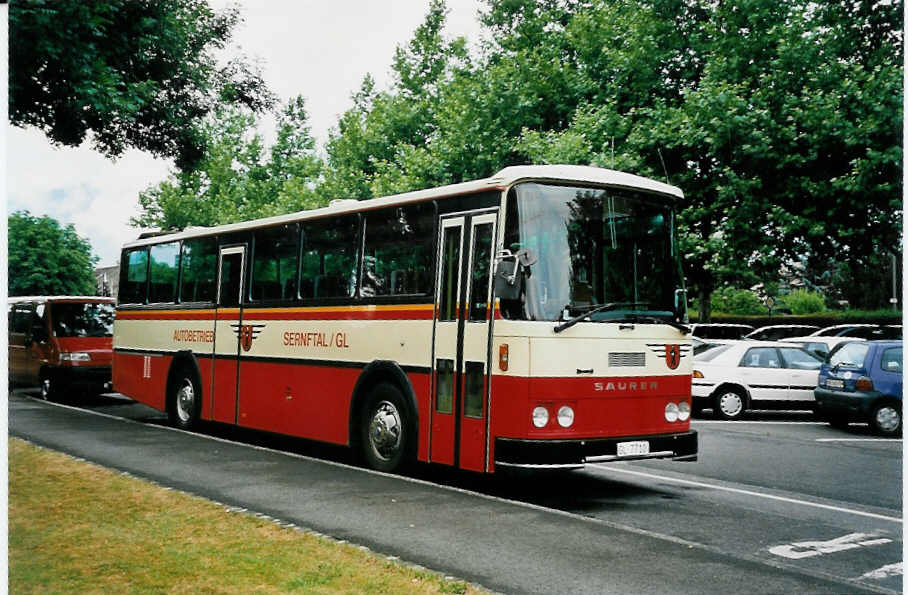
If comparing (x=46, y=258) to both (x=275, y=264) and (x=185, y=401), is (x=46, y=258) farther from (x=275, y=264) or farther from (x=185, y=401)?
(x=185, y=401)

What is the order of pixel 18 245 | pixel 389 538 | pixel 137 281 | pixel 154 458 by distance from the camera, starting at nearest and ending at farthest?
pixel 389 538 → pixel 18 245 → pixel 154 458 → pixel 137 281

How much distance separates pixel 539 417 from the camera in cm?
825

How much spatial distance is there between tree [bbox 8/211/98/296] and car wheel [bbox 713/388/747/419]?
10815mm

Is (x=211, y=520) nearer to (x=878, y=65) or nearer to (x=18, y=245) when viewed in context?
(x=18, y=245)

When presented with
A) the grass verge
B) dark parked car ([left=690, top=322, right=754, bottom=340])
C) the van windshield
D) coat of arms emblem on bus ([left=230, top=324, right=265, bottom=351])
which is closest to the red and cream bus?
coat of arms emblem on bus ([left=230, top=324, right=265, bottom=351])

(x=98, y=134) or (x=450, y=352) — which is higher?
(x=98, y=134)

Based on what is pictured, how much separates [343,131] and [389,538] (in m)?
7.13

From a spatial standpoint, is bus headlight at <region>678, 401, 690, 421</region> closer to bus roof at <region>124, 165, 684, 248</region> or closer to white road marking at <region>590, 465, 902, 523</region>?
white road marking at <region>590, 465, 902, 523</region>

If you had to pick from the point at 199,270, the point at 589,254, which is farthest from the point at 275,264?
the point at 589,254

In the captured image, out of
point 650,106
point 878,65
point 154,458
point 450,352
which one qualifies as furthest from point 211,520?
point 650,106

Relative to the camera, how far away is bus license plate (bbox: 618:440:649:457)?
28.0 ft

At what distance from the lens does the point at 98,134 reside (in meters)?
10.3

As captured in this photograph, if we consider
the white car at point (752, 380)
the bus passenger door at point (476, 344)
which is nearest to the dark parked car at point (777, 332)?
the white car at point (752, 380)

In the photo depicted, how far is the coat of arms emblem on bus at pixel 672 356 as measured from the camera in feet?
29.5
